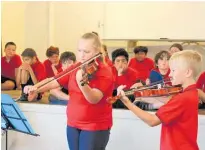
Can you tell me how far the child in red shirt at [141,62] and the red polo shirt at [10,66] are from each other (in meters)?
1.07

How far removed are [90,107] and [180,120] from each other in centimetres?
39

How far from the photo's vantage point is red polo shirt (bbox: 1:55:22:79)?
3342 millimetres

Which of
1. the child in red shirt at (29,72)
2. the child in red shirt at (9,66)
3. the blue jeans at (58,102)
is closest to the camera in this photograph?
the blue jeans at (58,102)

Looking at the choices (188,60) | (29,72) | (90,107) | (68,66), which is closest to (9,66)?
(29,72)

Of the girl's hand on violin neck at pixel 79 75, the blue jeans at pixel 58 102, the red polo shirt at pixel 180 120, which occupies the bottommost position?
the blue jeans at pixel 58 102

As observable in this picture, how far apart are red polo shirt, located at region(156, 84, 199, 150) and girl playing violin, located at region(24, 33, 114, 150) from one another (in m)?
0.29

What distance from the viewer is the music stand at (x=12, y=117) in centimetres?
156

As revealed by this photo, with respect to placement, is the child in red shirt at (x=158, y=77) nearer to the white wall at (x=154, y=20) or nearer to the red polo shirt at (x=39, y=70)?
the red polo shirt at (x=39, y=70)

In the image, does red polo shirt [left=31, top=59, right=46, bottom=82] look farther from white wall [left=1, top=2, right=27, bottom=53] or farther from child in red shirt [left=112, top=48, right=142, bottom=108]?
white wall [left=1, top=2, right=27, bottom=53]

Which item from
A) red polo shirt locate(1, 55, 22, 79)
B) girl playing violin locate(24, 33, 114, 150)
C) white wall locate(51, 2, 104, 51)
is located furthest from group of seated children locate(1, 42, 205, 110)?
white wall locate(51, 2, 104, 51)

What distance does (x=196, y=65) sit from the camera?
129 centimetres

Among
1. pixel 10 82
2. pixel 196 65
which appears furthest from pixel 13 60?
pixel 196 65

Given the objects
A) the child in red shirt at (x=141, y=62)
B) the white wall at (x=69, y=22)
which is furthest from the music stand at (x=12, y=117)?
the white wall at (x=69, y=22)

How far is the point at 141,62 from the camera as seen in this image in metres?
3.43
